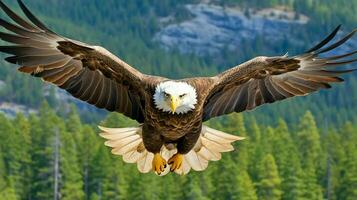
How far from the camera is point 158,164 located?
18.6 meters

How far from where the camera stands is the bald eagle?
1719cm

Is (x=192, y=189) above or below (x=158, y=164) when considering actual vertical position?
above

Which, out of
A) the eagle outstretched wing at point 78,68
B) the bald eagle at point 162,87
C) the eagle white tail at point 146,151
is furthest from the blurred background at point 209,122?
the eagle outstretched wing at point 78,68

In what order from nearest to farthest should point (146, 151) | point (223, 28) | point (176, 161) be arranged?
point (176, 161), point (146, 151), point (223, 28)

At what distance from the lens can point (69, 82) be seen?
17.9 metres

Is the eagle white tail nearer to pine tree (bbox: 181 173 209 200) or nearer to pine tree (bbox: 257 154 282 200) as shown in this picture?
pine tree (bbox: 181 173 209 200)

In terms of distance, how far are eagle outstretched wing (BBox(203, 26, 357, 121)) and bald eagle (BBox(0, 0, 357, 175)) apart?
0.5 inches

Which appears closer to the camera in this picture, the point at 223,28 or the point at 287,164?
the point at 287,164

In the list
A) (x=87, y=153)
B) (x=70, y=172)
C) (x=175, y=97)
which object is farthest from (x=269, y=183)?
(x=175, y=97)

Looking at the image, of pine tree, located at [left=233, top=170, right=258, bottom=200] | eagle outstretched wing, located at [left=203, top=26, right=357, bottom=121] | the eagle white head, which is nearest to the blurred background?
pine tree, located at [left=233, top=170, right=258, bottom=200]

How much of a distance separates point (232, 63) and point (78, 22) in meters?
21.5

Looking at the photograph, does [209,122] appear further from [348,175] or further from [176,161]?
[176,161]

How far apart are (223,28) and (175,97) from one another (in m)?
156

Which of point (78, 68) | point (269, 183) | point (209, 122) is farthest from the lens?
point (209, 122)
